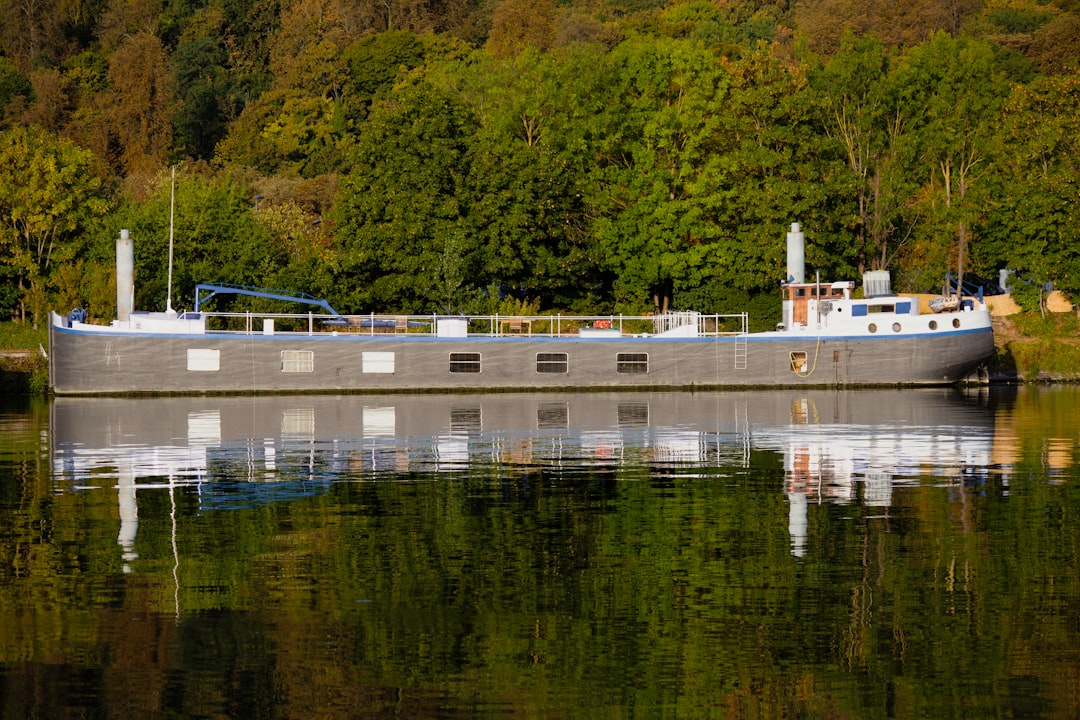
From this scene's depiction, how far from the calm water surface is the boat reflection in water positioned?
0.28 meters

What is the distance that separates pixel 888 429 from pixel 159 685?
122 feet

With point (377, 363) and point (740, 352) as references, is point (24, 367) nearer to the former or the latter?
point (377, 363)

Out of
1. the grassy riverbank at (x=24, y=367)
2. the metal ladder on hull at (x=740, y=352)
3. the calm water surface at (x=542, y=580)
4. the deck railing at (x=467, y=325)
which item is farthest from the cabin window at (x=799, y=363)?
the grassy riverbank at (x=24, y=367)

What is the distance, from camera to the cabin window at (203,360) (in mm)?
76812

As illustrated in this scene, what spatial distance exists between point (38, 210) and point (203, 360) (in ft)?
81.1

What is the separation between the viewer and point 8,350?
8500 centimetres

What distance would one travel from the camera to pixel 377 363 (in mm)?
79438

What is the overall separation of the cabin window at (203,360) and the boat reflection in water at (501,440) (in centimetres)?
292

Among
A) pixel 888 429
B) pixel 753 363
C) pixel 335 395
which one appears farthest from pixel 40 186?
pixel 888 429

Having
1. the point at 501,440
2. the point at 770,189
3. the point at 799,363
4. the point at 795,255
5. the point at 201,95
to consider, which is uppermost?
the point at 201,95

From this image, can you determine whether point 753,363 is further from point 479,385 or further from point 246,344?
point 246,344

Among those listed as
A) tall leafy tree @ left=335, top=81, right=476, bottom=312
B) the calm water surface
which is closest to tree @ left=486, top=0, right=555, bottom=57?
tall leafy tree @ left=335, top=81, right=476, bottom=312

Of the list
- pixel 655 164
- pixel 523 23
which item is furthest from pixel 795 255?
pixel 523 23

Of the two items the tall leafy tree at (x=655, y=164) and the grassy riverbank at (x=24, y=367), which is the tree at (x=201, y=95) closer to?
the tall leafy tree at (x=655, y=164)
